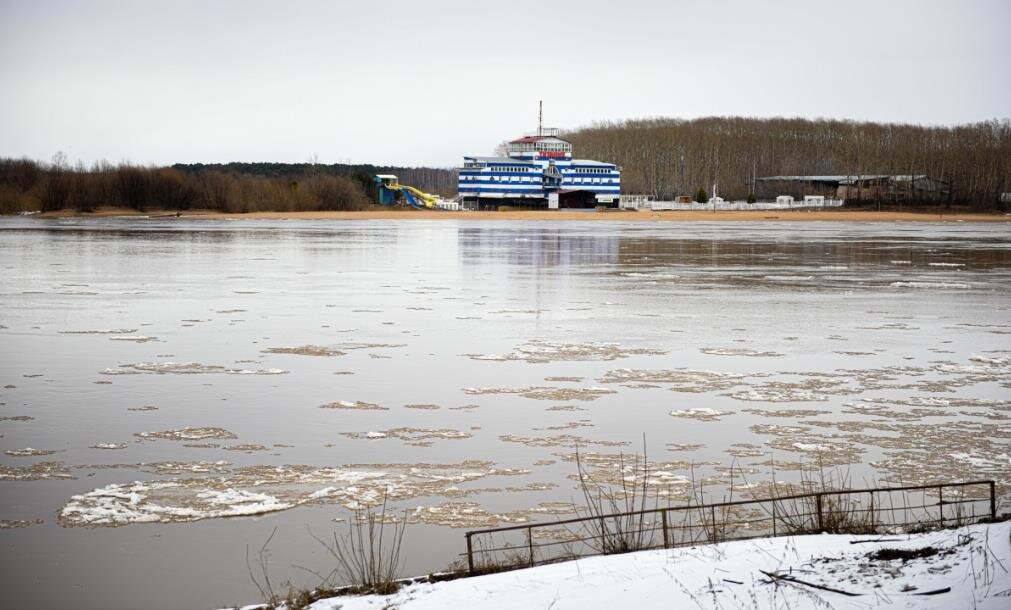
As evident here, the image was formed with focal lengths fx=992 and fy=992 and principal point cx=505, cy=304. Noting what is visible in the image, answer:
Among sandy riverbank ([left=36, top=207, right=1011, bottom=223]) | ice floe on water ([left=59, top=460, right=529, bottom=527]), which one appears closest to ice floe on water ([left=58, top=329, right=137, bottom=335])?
ice floe on water ([left=59, top=460, right=529, bottom=527])

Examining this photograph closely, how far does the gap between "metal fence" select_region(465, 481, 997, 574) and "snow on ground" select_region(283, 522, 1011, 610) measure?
1.00ft

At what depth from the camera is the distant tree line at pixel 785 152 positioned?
123 m

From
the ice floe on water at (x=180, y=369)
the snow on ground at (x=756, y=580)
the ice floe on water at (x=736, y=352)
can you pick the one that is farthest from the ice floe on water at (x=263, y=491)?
the ice floe on water at (x=736, y=352)

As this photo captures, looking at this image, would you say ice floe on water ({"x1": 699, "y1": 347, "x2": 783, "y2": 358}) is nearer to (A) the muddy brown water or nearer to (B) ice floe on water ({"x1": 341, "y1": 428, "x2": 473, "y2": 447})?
(A) the muddy brown water

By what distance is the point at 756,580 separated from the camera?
5.88 m

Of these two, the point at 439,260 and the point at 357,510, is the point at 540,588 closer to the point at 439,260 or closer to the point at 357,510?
the point at 357,510

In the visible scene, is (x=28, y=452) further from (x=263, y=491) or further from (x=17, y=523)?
(x=263, y=491)

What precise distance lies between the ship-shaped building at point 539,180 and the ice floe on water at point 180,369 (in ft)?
308

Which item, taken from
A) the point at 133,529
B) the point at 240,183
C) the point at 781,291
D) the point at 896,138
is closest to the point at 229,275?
the point at 781,291

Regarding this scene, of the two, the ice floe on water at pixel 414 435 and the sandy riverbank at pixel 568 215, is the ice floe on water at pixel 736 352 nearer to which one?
the ice floe on water at pixel 414 435

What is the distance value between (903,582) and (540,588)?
6.86ft

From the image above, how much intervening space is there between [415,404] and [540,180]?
320 ft

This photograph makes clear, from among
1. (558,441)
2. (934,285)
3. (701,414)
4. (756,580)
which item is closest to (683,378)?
(701,414)

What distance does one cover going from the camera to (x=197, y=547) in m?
7.50
